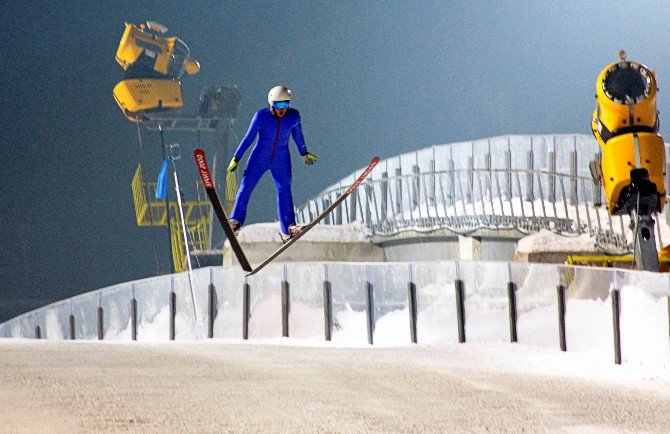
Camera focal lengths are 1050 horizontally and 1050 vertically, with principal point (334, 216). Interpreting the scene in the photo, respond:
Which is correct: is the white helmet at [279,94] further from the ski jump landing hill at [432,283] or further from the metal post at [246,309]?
the metal post at [246,309]

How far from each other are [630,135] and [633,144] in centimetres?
10

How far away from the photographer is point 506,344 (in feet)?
35.2

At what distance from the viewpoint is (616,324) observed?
385 inches

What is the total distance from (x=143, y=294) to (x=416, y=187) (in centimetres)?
827

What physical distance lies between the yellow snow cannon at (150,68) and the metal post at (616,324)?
60.9 ft

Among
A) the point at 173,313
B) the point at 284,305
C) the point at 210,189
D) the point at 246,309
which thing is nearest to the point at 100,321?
the point at 173,313

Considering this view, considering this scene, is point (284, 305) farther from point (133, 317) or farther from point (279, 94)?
point (133, 317)

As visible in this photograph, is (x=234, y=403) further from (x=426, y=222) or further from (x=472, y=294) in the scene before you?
(x=426, y=222)

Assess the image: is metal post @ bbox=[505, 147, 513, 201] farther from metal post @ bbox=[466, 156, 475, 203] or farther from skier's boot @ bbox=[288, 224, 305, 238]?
skier's boot @ bbox=[288, 224, 305, 238]

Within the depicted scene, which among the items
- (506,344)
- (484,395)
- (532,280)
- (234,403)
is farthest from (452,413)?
(532,280)

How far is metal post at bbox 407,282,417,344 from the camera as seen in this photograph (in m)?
12.0

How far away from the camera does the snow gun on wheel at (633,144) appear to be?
11.0 meters

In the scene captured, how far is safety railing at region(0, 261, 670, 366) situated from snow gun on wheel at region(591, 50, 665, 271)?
97 centimetres

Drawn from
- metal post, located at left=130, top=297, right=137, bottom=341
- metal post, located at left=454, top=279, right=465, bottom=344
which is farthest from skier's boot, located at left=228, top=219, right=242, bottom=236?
metal post, located at left=130, top=297, right=137, bottom=341
